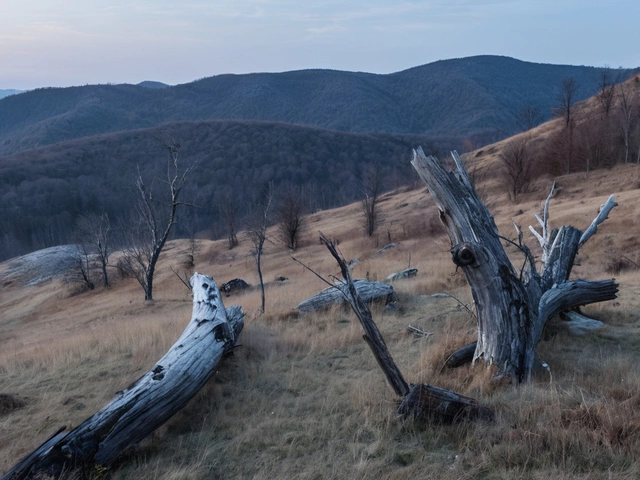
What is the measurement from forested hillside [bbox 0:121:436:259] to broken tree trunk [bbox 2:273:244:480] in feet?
215

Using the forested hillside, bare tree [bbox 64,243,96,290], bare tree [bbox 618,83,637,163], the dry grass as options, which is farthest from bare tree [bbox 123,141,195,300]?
the forested hillside

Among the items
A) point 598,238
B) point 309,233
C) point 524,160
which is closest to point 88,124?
point 309,233

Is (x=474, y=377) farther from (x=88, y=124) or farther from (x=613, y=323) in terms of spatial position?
(x=88, y=124)

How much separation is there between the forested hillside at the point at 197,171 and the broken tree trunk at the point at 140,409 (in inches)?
2584

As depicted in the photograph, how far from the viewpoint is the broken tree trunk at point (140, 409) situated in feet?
11.7

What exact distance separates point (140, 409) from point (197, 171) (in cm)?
10621

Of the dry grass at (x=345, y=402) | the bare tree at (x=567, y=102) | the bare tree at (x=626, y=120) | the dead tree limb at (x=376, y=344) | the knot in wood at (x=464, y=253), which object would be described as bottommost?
the dry grass at (x=345, y=402)

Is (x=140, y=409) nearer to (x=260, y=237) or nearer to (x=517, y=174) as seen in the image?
(x=260, y=237)

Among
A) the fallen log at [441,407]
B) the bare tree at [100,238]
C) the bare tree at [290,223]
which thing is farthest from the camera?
the bare tree at [290,223]

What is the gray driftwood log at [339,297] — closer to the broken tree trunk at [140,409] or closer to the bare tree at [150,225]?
the broken tree trunk at [140,409]

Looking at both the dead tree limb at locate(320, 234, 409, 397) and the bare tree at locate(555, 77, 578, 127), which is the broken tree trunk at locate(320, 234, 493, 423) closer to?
the dead tree limb at locate(320, 234, 409, 397)

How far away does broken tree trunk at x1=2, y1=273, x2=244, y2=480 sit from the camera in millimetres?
3574

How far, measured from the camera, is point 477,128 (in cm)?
16300

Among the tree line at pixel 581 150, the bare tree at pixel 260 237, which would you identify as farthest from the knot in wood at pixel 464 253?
the tree line at pixel 581 150
